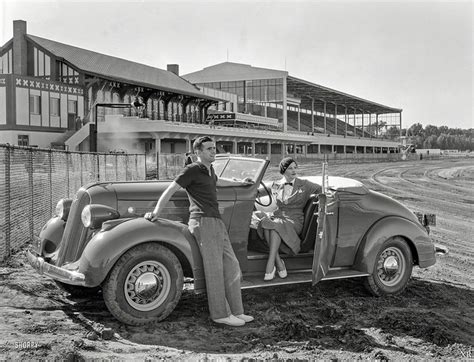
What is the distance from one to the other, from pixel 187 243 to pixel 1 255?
4.09 metres

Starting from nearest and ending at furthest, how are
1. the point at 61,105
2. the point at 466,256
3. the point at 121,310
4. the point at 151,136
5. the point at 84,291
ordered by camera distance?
the point at 121,310, the point at 84,291, the point at 466,256, the point at 61,105, the point at 151,136

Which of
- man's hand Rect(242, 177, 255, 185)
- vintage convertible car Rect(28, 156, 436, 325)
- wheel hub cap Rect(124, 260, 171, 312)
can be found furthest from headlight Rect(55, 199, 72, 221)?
man's hand Rect(242, 177, 255, 185)

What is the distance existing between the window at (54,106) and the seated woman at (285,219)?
3984 cm

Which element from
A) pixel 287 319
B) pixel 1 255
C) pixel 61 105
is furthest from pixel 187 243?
pixel 61 105

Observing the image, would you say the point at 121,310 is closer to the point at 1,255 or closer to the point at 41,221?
the point at 1,255

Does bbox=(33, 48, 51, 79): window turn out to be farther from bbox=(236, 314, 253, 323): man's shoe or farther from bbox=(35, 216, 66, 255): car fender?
bbox=(236, 314, 253, 323): man's shoe

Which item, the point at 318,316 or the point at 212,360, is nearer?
the point at 212,360

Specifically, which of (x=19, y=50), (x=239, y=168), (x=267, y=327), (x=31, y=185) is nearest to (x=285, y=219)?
(x=239, y=168)

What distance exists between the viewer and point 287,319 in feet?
19.6

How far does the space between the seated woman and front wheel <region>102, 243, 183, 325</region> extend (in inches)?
48.1

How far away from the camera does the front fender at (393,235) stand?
707 centimetres

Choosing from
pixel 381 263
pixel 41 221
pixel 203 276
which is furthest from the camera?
pixel 41 221

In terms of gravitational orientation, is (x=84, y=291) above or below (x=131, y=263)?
below

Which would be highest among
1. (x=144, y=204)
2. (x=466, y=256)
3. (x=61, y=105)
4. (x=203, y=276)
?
(x=61, y=105)
